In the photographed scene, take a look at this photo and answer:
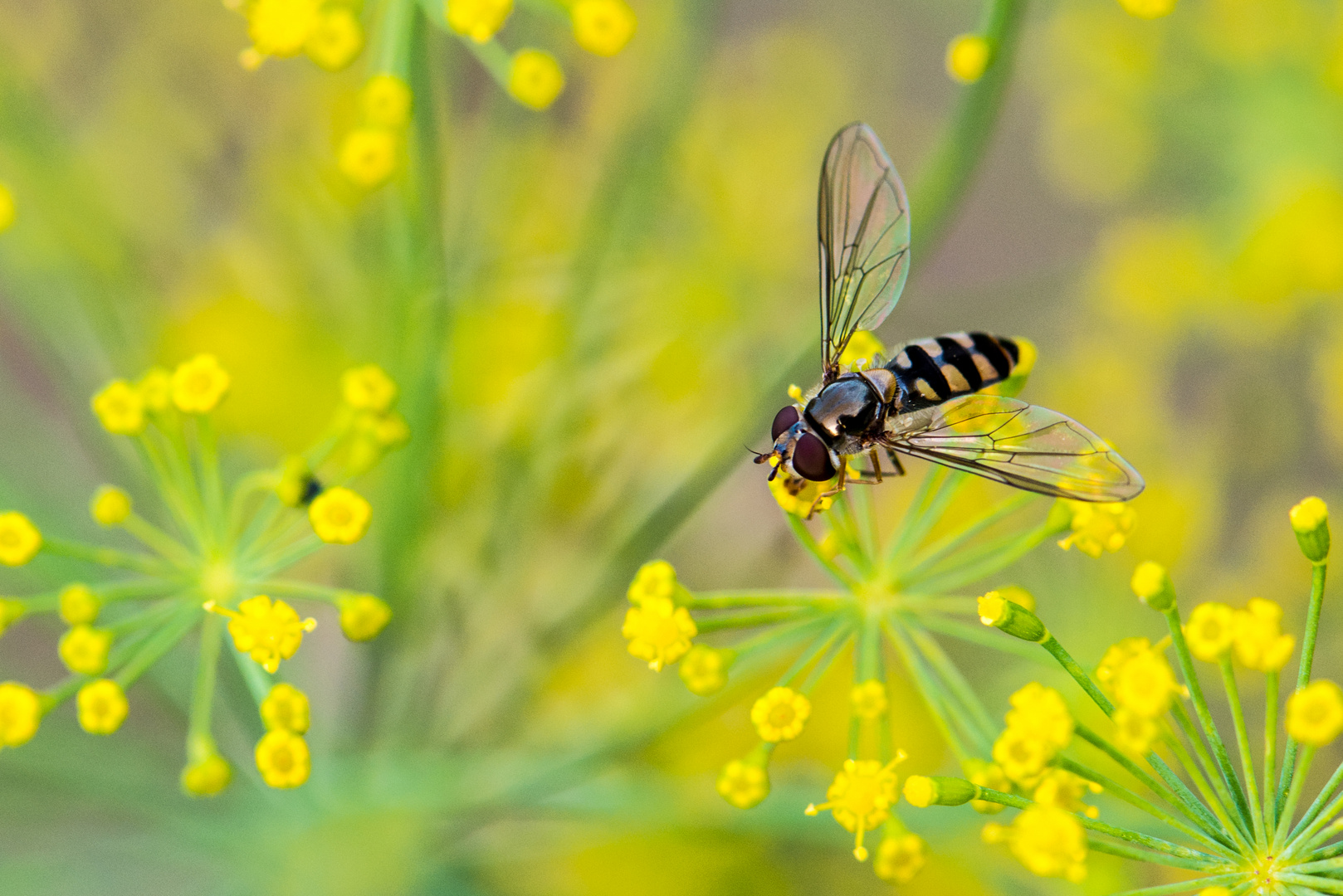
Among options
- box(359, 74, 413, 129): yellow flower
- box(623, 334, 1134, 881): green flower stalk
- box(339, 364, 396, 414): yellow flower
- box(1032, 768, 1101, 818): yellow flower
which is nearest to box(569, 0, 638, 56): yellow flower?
box(359, 74, 413, 129): yellow flower

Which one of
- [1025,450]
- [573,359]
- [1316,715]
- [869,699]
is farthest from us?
[573,359]

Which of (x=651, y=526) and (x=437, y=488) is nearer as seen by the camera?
(x=651, y=526)

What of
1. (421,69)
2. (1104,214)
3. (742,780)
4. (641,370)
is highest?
(1104,214)

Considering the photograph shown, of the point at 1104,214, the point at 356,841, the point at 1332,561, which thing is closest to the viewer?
the point at 356,841

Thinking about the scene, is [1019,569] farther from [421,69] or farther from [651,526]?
[421,69]

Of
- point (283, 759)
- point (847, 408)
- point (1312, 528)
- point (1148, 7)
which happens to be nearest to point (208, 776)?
point (283, 759)

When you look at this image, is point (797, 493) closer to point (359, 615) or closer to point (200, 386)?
point (359, 615)

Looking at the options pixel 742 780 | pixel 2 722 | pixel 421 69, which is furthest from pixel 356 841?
pixel 421 69

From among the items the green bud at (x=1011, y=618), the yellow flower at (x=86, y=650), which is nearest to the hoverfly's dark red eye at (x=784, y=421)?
the green bud at (x=1011, y=618)

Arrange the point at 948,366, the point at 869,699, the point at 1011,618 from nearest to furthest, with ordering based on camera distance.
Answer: the point at 1011,618 → the point at 869,699 → the point at 948,366
